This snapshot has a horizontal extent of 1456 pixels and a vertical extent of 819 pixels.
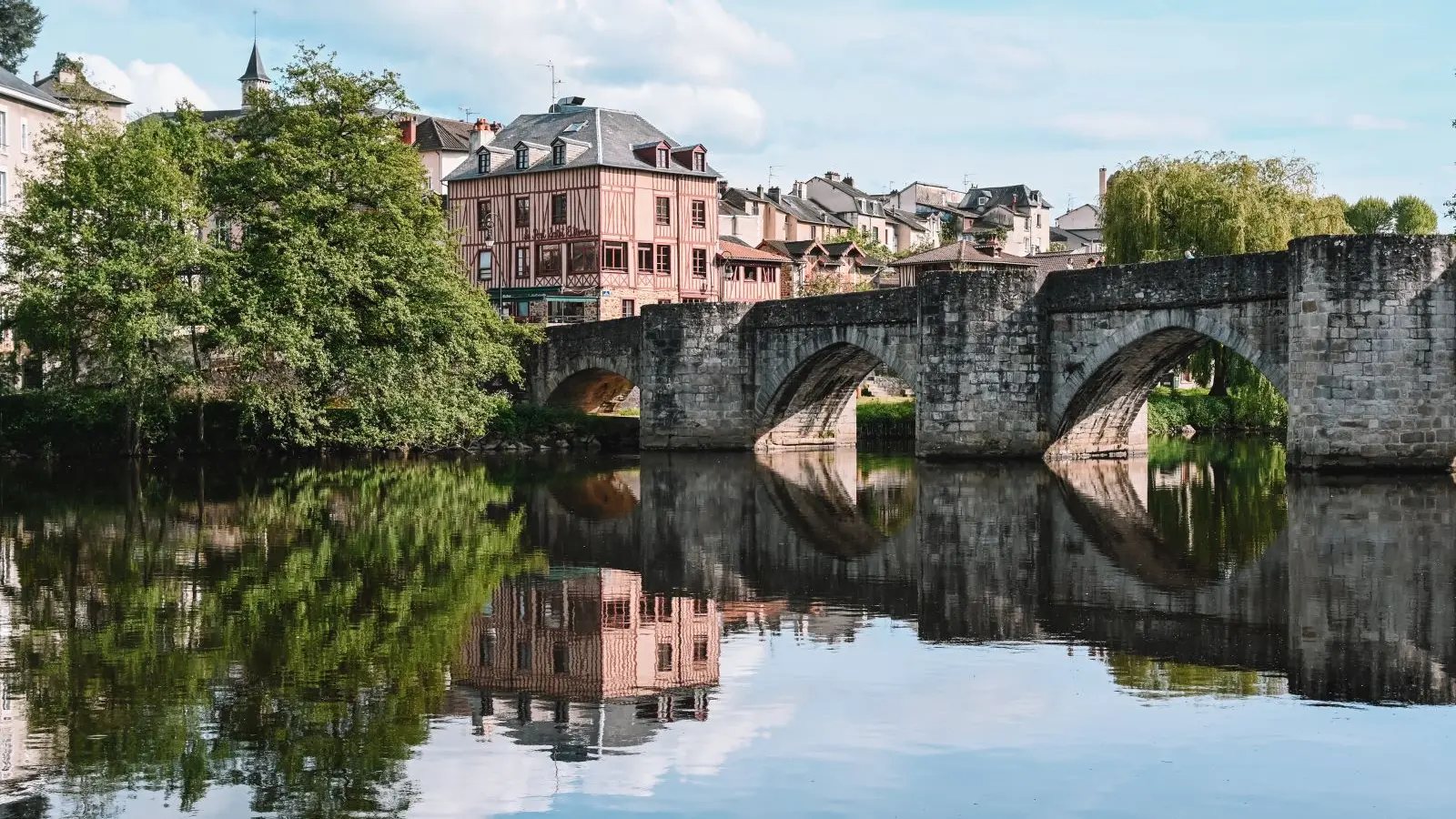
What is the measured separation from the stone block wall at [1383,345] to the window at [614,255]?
28514mm

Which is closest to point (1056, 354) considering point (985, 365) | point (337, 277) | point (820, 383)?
point (985, 365)

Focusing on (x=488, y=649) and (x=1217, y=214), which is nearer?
(x=488, y=649)

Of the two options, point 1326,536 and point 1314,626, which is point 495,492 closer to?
point 1326,536

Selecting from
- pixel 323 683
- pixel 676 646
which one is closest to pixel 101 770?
pixel 323 683

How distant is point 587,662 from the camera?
10.9 m

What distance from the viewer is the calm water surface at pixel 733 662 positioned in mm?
7887

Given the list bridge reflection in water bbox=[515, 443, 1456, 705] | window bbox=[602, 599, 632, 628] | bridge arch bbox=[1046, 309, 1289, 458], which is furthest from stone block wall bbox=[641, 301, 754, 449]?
window bbox=[602, 599, 632, 628]

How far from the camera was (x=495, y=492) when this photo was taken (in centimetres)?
2477

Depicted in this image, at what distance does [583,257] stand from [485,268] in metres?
4.08

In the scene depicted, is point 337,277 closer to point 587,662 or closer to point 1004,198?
point 587,662

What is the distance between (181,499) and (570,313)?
89.5ft

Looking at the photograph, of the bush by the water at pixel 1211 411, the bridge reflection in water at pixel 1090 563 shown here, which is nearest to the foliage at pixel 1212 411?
the bush by the water at pixel 1211 411

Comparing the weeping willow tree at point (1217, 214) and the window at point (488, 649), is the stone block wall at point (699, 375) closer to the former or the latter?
the weeping willow tree at point (1217, 214)

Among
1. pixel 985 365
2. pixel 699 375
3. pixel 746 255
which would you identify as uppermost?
pixel 746 255
